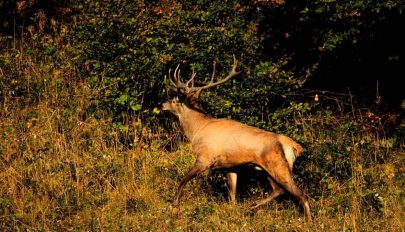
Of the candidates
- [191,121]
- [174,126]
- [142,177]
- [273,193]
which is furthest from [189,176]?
[174,126]

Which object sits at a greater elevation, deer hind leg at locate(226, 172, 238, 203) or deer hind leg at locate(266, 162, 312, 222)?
deer hind leg at locate(266, 162, 312, 222)

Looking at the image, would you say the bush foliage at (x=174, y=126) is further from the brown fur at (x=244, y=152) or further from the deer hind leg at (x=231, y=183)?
the brown fur at (x=244, y=152)

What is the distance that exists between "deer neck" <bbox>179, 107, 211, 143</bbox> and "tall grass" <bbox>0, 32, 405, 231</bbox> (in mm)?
399

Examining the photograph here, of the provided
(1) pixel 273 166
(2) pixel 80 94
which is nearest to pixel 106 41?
(2) pixel 80 94

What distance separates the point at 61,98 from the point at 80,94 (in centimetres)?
32

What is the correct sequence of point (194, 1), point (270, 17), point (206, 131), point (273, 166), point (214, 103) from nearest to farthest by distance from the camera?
point (273, 166) → point (206, 131) → point (214, 103) → point (194, 1) → point (270, 17)

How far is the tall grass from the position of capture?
675 centimetres

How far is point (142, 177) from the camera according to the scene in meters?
8.01

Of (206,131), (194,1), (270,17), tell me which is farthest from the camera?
(270,17)

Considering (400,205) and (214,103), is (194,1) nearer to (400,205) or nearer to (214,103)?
(214,103)

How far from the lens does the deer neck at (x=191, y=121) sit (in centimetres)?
817

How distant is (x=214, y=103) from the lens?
873cm

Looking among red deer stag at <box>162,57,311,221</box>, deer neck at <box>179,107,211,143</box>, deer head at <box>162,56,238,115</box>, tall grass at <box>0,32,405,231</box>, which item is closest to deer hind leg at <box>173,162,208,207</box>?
red deer stag at <box>162,57,311,221</box>

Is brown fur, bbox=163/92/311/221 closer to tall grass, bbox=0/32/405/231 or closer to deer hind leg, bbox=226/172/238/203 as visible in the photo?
deer hind leg, bbox=226/172/238/203
